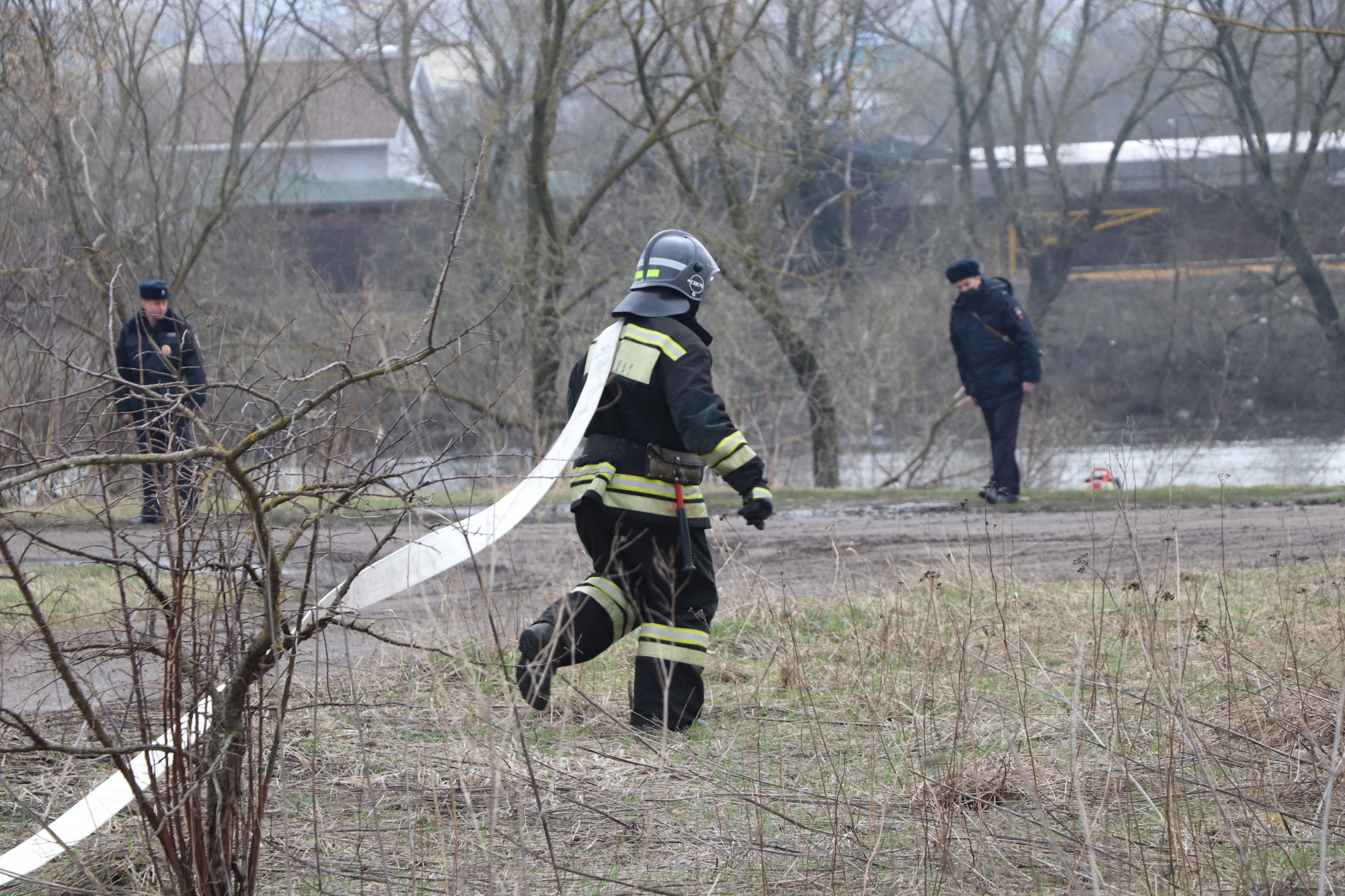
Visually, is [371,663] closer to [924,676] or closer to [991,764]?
[924,676]

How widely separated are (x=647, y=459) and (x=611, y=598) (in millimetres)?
514

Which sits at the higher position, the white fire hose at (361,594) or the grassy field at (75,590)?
the white fire hose at (361,594)

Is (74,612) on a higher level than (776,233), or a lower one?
lower

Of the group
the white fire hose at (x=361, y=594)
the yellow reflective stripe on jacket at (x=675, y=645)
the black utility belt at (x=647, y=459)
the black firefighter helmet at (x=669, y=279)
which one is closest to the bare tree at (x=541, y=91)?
the black firefighter helmet at (x=669, y=279)

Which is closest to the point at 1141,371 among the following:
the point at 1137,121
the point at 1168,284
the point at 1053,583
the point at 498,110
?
the point at 1168,284

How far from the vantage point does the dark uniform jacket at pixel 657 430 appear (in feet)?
13.1

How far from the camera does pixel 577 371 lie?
4523 mm

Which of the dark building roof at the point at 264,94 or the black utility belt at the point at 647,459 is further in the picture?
the dark building roof at the point at 264,94

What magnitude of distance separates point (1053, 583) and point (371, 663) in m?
3.64

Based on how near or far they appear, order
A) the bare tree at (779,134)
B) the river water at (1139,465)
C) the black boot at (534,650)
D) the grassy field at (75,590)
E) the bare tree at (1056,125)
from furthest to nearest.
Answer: the bare tree at (1056,125) < the bare tree at (779,134) < the river water at (1139,465) < the grassy field at (75,590) < the black boot at (534,650)

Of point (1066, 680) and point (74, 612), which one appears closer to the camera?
point (1066, 680)

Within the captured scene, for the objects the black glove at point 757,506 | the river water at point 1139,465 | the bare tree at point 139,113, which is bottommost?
the river water at point 1139,465

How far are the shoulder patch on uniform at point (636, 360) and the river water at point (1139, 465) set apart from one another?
10019 mm

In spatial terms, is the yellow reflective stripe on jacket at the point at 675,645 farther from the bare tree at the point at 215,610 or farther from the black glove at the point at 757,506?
the bare tree at the point at 215,610
